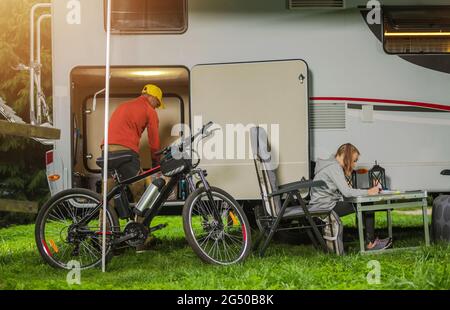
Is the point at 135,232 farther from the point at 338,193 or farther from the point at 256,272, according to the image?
the point at 338,193

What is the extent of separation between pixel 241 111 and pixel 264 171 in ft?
2.78

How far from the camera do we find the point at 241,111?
6.36 m

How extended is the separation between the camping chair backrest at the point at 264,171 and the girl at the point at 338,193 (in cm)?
31

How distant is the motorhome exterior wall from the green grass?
0.96 meters

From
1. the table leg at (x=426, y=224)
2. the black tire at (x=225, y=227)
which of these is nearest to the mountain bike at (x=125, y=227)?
the black tire at (x=225, y=227)

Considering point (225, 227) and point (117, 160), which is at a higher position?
point (117, 160)

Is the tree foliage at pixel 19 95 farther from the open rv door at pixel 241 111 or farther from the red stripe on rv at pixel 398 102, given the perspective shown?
the red stripe on rv at pixel 398 102

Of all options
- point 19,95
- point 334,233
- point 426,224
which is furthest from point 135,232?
point 19,95

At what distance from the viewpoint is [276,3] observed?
254 inches

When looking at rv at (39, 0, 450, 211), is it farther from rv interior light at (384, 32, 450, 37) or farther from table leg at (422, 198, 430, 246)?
table leg at (422, 198, 430, 246)

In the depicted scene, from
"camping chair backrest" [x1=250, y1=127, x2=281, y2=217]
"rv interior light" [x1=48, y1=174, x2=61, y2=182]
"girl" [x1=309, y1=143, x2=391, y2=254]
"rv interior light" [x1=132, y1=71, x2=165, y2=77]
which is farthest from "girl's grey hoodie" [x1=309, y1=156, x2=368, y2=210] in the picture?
"rv interior light" [x1=48, y1=174, x2=61, y2=182]
